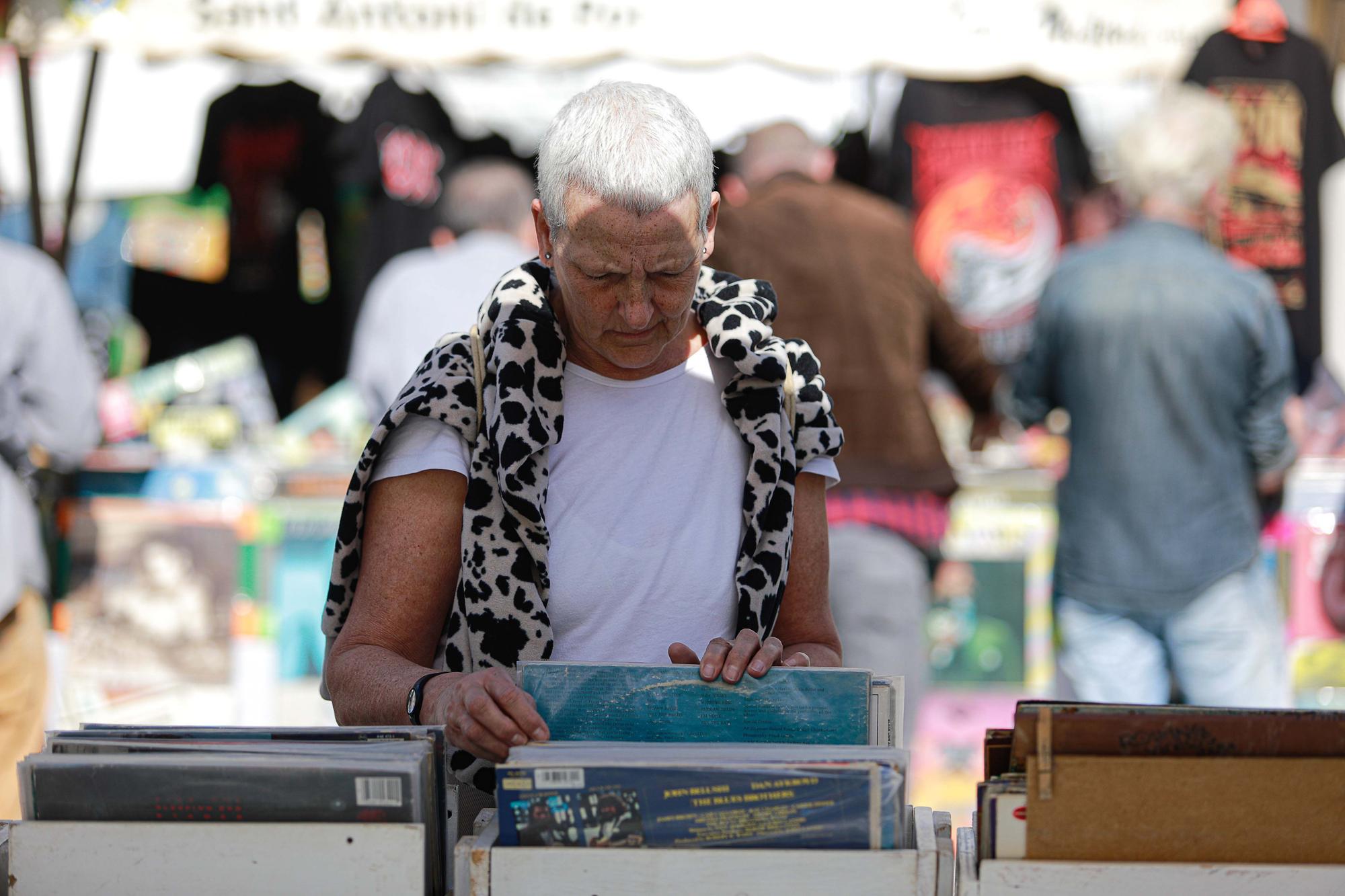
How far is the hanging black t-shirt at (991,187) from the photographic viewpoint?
507 centimetres

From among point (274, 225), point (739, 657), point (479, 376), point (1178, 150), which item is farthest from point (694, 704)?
point (274, 225)

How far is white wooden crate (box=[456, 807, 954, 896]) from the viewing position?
141 centimetres

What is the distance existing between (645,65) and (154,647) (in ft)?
8.50

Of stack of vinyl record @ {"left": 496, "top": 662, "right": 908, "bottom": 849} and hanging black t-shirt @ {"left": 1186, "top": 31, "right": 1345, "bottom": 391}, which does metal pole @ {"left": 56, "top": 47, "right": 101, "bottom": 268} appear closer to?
hanging black t-shirt @ {"left": 1186, "top": 31, "right": 1345, "bottom": 391}

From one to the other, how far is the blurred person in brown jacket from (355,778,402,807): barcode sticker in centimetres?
242

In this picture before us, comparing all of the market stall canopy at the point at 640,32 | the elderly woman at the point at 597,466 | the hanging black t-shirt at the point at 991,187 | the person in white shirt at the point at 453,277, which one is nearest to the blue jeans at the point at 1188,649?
the hanging black t-shirt at the point at 991,187

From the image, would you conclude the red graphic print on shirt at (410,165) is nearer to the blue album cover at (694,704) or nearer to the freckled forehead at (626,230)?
the freckled forehead at (626,230)

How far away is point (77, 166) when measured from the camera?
5062 millimetres

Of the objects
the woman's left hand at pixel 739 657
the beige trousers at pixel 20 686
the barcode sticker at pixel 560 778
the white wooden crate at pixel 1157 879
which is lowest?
the beige trousers at pixel 20 686

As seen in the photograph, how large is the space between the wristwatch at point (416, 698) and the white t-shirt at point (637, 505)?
22 centimetres

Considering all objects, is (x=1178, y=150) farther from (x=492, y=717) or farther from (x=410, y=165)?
(x=492, y=717)

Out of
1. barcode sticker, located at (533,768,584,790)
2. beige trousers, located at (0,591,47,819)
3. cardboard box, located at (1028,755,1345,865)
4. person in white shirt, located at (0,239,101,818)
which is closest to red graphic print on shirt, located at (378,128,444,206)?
person in white shirt, located at (0,239,101,818)

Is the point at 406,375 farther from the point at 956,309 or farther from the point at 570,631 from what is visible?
the point at 570,631

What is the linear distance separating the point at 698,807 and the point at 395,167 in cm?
408
